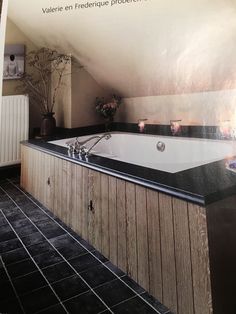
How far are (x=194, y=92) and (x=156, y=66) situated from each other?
1.01 feet

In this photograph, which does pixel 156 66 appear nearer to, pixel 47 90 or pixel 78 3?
pixel 78 3

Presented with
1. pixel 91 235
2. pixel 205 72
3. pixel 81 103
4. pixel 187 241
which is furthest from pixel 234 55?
pixel 81 103

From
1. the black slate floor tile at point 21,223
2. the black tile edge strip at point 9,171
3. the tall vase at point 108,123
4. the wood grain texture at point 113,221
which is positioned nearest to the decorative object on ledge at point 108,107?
the tall vase at point 108,123

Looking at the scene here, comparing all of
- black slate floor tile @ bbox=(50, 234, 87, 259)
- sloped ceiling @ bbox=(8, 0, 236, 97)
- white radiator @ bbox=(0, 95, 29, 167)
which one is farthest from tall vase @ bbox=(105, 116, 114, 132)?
black slate floor tile @ bbox=(50, 234, 87, 259)

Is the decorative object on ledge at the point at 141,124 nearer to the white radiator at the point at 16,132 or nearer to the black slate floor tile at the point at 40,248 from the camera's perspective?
the white radiator at the point at 16,132

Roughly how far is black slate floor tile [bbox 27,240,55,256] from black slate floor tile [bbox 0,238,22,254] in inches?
2.5

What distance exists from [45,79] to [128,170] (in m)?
1.44

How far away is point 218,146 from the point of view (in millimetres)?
1072

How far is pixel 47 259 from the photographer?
113 cm

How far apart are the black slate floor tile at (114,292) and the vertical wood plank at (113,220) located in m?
0.12

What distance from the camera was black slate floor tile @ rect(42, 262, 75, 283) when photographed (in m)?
1.01

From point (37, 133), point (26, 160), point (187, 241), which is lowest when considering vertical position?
point (187, 241)

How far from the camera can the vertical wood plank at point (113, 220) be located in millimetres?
1036

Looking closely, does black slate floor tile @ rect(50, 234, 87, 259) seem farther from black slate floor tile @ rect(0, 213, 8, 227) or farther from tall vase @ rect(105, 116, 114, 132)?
tall vase @ rect(105, 116, 114, 132)
